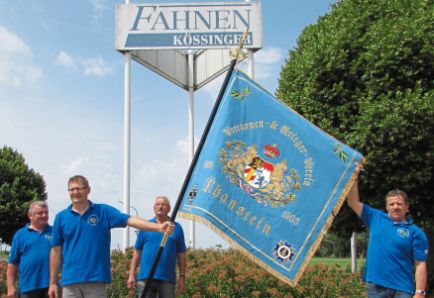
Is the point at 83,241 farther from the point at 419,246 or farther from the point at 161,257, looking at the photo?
the point at 419,246

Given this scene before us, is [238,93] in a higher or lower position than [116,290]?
higher

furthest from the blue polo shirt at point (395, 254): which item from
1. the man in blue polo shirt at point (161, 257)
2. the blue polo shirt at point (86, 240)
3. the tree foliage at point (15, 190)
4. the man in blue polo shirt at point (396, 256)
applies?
the tree foliage at point (15, 190)

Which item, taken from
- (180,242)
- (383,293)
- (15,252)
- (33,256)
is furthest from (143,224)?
(383,293)

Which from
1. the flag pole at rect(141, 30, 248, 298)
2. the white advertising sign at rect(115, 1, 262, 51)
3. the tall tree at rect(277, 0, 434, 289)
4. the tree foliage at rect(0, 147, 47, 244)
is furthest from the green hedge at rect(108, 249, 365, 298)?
the tree foliage at rect(0, 147, 47, 244)

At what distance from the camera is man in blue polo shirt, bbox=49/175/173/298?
4613 millimetres

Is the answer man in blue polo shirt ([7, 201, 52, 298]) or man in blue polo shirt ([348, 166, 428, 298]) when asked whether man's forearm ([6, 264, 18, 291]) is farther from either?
man in blue polo shirt ([348, 166, 428, 298])

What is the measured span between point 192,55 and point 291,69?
580 centimetres

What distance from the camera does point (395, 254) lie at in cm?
469

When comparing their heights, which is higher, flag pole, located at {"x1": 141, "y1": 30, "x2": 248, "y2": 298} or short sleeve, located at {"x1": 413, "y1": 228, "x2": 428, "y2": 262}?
flag pole, located at {"x1": 141, "y1": 30, "x2": 248, "y2": 298}

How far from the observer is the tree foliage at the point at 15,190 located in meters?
15.1

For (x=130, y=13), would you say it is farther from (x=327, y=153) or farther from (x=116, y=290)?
(x=327, y=153)

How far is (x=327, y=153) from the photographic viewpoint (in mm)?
5000

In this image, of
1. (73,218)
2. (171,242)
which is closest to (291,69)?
(171,242)

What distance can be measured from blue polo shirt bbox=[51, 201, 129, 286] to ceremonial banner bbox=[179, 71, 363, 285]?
74cm
